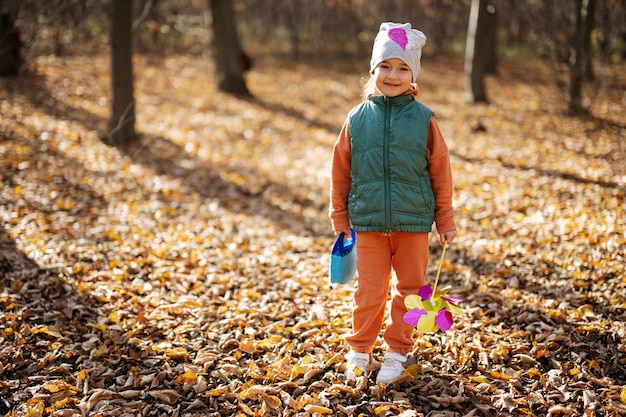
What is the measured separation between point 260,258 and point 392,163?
263cm

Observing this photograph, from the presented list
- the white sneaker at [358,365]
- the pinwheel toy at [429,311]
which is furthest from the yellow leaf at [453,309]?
the white sneaker at [358,365]

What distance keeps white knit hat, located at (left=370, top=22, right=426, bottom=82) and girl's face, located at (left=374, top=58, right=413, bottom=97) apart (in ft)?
0.12

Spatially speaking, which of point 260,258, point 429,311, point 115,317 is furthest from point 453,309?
point 260,258

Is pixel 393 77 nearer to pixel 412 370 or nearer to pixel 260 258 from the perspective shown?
pixel 412 370

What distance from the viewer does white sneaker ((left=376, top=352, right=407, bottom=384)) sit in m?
3.29

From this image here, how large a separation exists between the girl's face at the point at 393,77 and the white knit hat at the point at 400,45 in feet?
0.12

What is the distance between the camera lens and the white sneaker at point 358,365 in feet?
11.0

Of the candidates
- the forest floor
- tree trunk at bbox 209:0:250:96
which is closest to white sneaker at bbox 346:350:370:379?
the forest floor

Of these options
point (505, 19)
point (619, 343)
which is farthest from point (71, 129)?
point (505, 19)

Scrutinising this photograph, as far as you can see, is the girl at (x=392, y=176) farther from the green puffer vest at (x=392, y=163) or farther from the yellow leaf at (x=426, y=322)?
the yellow leaf at (x=426, y=322)

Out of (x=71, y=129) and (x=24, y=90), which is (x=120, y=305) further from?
(x=24, y=90)

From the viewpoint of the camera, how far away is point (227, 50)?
1195cm

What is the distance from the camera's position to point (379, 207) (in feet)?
9.90

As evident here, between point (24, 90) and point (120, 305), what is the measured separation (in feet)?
24.2
